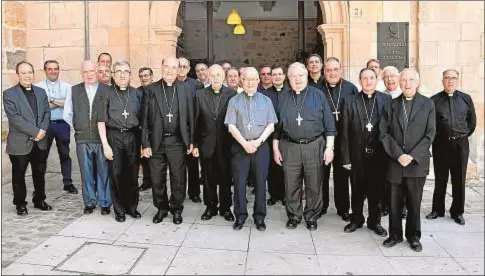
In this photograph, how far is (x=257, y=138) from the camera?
16.0 ft

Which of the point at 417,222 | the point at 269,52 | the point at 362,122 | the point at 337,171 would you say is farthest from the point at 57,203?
the point at 269,52

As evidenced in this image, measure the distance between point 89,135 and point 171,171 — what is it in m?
1.01

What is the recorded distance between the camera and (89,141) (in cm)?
546

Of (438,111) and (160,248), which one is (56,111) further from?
(438,111)

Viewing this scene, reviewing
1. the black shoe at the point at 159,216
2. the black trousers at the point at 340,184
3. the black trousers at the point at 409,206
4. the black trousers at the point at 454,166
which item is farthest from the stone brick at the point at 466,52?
the black shoe at the point at 159,216

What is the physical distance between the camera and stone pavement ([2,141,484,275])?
393 centimetres

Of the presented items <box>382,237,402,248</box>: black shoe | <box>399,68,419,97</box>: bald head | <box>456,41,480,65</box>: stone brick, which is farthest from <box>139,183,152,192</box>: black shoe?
<box>456,41,480,65</box>: stone brick

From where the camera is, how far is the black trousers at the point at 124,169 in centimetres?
525

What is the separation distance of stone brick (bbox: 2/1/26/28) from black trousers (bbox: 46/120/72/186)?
2.13 m

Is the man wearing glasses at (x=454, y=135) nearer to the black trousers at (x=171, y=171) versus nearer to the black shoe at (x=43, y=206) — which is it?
the black trousers at (x=171, y=171)

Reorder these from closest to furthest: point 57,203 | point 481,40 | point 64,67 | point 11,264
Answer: point 11,264
point 57,203
point 481,40
point 64,67

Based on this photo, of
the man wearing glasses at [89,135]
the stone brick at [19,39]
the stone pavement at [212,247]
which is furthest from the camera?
the stone brick at [19,39]

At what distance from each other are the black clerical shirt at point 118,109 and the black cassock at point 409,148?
97.4 inches

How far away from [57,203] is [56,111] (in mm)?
1185
